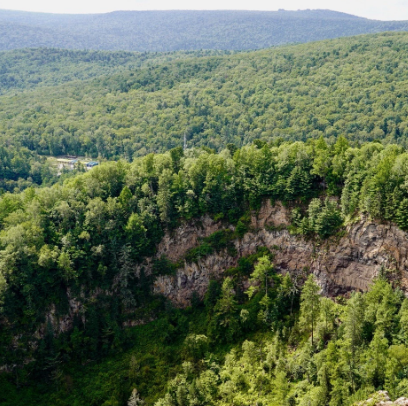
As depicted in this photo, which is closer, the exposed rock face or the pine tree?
the pine tree

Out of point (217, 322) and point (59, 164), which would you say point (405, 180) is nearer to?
point (217, 322)

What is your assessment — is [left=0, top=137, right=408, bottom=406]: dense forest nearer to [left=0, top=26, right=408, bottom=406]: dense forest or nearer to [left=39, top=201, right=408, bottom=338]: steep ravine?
[left=0, top=26, right=408, bottom=406]: dense forest

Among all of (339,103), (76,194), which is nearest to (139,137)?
(339,103)

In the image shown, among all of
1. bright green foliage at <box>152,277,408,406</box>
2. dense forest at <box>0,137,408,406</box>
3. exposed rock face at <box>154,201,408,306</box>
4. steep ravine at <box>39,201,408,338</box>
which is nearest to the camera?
bright green foliage at <box>152,277,408,406</box>

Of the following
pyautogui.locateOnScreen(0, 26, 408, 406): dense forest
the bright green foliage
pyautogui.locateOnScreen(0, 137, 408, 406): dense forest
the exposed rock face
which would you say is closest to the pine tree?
pyautogui.locateOnScreen(0, 137, 408, 406): dense forest

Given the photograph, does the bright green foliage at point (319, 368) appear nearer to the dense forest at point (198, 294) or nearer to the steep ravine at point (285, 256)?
the dense forest at point (198, 294)

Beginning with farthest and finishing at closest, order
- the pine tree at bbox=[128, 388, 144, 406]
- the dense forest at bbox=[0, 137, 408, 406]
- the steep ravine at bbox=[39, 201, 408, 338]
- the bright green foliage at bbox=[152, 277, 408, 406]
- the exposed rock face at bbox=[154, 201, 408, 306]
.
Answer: the steep ravine at bbox=[39, 201, 408, 338] < the exposed rock face at bbox=[154, 201, 408, 306] < the pine tree at bbox=[128, 388, 144, 406] < the dense forest at bbox=[0, 137, 408, 406] < the bright green foliage at bbox=[152, 277, 408, 406]

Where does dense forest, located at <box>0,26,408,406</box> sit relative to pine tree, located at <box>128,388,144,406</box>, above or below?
above
